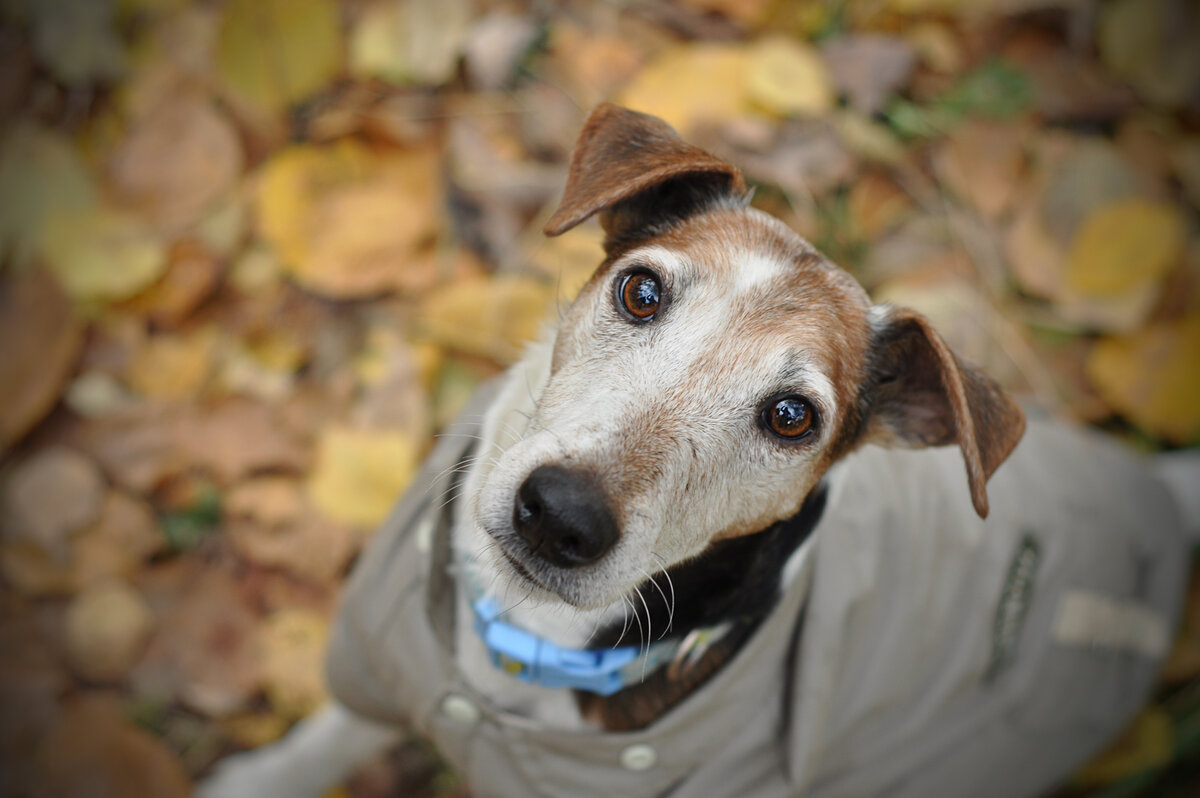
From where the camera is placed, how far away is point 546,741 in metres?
2.31

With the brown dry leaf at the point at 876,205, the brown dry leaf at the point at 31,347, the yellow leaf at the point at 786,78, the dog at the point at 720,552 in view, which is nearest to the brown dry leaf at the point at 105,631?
the brown dry leaf at the point at 31,347

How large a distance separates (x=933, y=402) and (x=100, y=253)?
3369 mm

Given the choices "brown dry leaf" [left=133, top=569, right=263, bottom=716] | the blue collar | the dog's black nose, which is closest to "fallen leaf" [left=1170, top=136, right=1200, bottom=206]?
the blue collar

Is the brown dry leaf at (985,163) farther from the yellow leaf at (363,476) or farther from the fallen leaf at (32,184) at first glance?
the fallen leaf at (32,184)

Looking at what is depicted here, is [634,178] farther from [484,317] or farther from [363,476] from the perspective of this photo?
[363,476]

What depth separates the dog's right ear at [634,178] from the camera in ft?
6.87

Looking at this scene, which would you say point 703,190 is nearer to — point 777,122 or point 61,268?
point 777,122

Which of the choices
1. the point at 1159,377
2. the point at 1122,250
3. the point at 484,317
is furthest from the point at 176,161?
the point at 1159,377

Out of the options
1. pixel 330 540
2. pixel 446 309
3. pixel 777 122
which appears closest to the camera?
A: pixel 330 540

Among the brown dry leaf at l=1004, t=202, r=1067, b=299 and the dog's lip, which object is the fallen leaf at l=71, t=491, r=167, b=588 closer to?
the dog's lip

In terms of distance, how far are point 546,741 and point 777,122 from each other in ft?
10.6

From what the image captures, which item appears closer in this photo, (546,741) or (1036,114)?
(546,741)

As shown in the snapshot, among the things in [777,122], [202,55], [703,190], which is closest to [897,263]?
[777,122]

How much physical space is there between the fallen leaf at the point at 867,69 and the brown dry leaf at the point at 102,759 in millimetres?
4357
